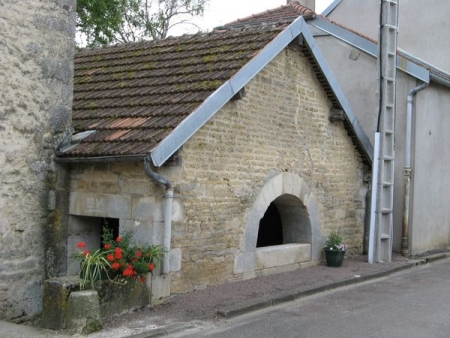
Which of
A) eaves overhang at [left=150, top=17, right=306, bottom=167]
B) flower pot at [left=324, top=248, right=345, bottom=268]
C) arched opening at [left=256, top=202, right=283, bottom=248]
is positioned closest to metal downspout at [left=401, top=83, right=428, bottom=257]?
flower pot at [left=324, top=248, right=345, bottom=268]

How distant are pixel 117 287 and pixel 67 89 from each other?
9.44ft

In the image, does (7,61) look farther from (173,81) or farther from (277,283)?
(277,283)

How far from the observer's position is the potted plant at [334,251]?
10.3 meters

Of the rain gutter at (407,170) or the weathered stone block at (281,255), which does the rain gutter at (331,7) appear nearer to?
the rain gutter at (407,170)

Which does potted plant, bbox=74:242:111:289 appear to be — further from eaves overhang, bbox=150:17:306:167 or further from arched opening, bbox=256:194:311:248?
arched opening, bbox=256:194:311:248

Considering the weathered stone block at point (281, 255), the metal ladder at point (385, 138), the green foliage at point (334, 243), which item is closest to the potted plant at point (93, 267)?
the weathered stone block at point (281, 255)

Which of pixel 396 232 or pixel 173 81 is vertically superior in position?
pixel 173 81

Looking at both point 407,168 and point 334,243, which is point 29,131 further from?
point 407,168

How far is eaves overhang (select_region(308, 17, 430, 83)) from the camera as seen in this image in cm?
1215

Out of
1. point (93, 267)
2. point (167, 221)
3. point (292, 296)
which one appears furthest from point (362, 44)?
point (93, 267)

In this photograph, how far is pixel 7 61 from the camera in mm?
7086

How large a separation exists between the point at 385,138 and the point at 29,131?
6.78 metres

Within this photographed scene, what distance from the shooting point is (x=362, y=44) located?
13.2 m

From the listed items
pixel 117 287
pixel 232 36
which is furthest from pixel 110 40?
pixel 117 287
